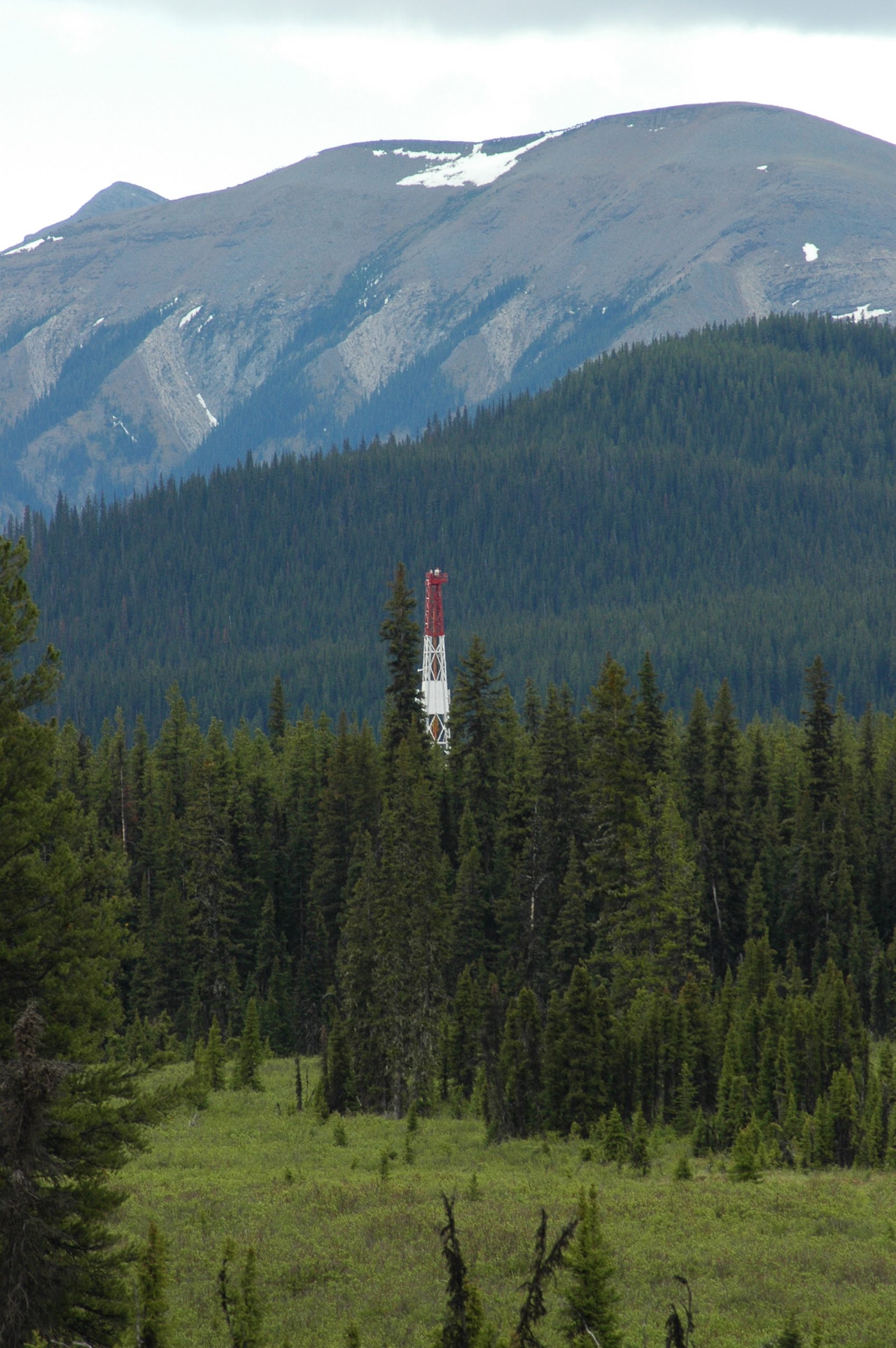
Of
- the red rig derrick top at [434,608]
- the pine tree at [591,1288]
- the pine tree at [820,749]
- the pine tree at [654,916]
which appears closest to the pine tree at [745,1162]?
the pine tree at [591,1288]

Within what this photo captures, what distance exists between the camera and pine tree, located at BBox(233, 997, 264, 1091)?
2035 inches

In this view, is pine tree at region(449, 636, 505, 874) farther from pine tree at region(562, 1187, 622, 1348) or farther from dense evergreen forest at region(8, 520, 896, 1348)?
pine tree at region(562, 1187, 622, 1348)

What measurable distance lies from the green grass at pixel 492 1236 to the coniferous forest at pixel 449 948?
3.10ft

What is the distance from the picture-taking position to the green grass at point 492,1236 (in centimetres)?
2733

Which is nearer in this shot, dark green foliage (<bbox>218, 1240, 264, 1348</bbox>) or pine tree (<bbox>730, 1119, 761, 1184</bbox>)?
dark green foliage (<bbox>218, 1240, 264, 1348</bbox>)

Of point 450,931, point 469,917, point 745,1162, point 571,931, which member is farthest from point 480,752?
point 745,1162

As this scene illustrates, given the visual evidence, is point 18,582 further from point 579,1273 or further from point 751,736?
point 751,736

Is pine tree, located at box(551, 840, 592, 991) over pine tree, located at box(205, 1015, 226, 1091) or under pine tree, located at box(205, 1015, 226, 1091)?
over

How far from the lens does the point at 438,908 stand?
52.8 m

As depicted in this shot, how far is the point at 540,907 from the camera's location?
6256 centimetres

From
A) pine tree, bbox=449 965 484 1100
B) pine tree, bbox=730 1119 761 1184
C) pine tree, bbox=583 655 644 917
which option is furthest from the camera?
pine tree, bbox=583 655 644 917

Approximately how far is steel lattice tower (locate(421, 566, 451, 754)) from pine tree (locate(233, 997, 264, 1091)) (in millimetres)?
38771

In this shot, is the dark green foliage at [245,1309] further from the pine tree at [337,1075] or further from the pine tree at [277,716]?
the pine tree at [277,716]

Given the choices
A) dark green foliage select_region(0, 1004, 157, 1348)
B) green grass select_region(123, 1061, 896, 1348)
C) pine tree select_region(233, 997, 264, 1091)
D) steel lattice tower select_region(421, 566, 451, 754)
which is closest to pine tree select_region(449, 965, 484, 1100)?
pine tree select_region(233, 997, 264, 1091)
